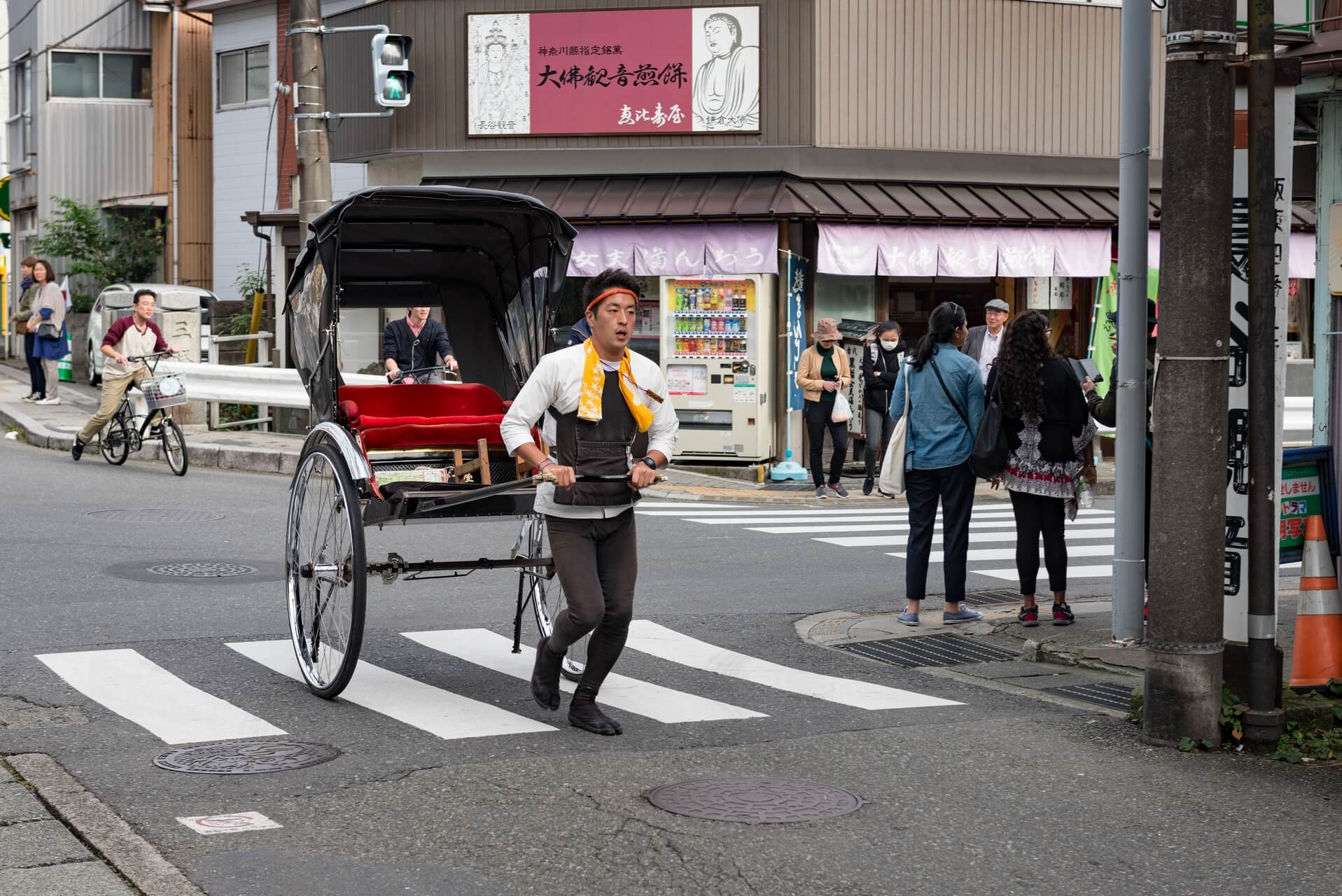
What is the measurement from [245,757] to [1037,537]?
5.42m

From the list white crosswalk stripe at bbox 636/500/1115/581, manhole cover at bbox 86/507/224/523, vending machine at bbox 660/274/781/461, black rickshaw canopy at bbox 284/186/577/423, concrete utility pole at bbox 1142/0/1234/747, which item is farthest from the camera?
vending machine at bbox 660/274/781/461

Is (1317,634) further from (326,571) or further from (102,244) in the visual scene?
(102,244)

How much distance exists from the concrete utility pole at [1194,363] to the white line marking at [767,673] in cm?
141

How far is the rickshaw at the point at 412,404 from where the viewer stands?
7.82 metres

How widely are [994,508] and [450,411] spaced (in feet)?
32.0

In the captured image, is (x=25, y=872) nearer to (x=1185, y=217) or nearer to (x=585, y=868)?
(x=585, y=868)

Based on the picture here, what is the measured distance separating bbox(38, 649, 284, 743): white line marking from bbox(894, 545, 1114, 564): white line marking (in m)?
6.78

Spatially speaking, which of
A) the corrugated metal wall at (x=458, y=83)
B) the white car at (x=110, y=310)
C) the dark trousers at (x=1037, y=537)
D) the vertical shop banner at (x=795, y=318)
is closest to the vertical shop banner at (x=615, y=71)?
the corrugated metal wall at (x=458, y=83)

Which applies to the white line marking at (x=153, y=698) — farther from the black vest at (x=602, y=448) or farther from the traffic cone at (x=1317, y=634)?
the traffic cone at (x=1317, y=634)

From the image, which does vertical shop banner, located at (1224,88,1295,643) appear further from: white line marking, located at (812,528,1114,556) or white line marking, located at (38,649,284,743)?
white line marking, located at (812,528,1114,556)

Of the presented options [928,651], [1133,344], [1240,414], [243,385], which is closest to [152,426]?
[243,385]

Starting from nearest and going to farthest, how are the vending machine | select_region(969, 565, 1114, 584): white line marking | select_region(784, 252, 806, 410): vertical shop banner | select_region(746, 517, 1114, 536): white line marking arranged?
select_region(969, 565, 1114, 584): white line marking, select_region(746, 517, 1114, 536): white line marking, the vending machine, select_region(784, 252, 806, 410): vertical shop banner

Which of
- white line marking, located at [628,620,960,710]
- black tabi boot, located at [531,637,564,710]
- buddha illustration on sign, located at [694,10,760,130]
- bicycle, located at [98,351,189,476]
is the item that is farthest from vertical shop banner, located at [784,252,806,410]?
black tabi boot, located at [531,637,564,710]

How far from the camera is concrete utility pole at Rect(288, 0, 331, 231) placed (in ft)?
58.5
